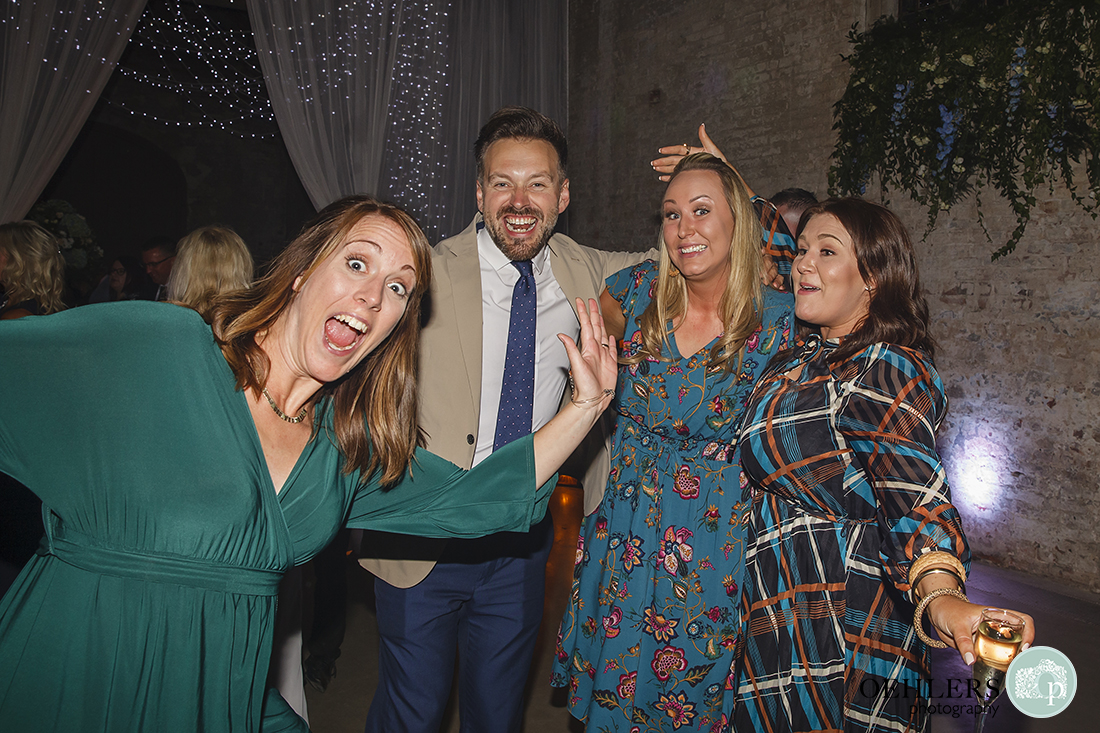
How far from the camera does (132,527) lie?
115 cm

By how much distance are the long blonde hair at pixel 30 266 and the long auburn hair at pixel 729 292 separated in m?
2.73

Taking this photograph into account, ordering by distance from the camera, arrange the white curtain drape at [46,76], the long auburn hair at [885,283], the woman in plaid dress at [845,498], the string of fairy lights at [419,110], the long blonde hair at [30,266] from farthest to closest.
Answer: the string of fairy lights at [419,110], the white curtain drape at [46,76], the long blonde hair at [30,266], the long auburn hair at [885,283], the woman in plaid dress at [845,498]

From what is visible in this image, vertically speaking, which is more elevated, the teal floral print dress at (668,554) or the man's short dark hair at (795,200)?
the man's short dark hair at (795,200)

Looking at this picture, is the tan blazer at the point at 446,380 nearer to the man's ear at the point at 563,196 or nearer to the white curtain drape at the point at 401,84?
the man's ear at the point at 563,196

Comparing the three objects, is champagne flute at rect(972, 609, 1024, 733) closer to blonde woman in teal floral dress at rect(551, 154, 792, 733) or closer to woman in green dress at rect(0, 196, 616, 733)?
blonde woman in teal floral dress at rect(551, 154, 792, 733)

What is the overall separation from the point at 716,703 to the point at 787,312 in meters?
1.13

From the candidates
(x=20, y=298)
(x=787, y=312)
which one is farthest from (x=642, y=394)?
(x=20, y=298)

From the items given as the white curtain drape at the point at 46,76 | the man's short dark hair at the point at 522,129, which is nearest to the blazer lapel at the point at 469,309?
the man's short dark hair at the point at 522,129

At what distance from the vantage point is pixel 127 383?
115cm

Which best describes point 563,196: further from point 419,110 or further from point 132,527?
point 419,110

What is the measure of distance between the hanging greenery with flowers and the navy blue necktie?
12.5ft

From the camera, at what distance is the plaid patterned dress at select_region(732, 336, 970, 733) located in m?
1.54

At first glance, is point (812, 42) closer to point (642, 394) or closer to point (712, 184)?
point (712, 184)

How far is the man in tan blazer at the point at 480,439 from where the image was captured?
1.95 metres
